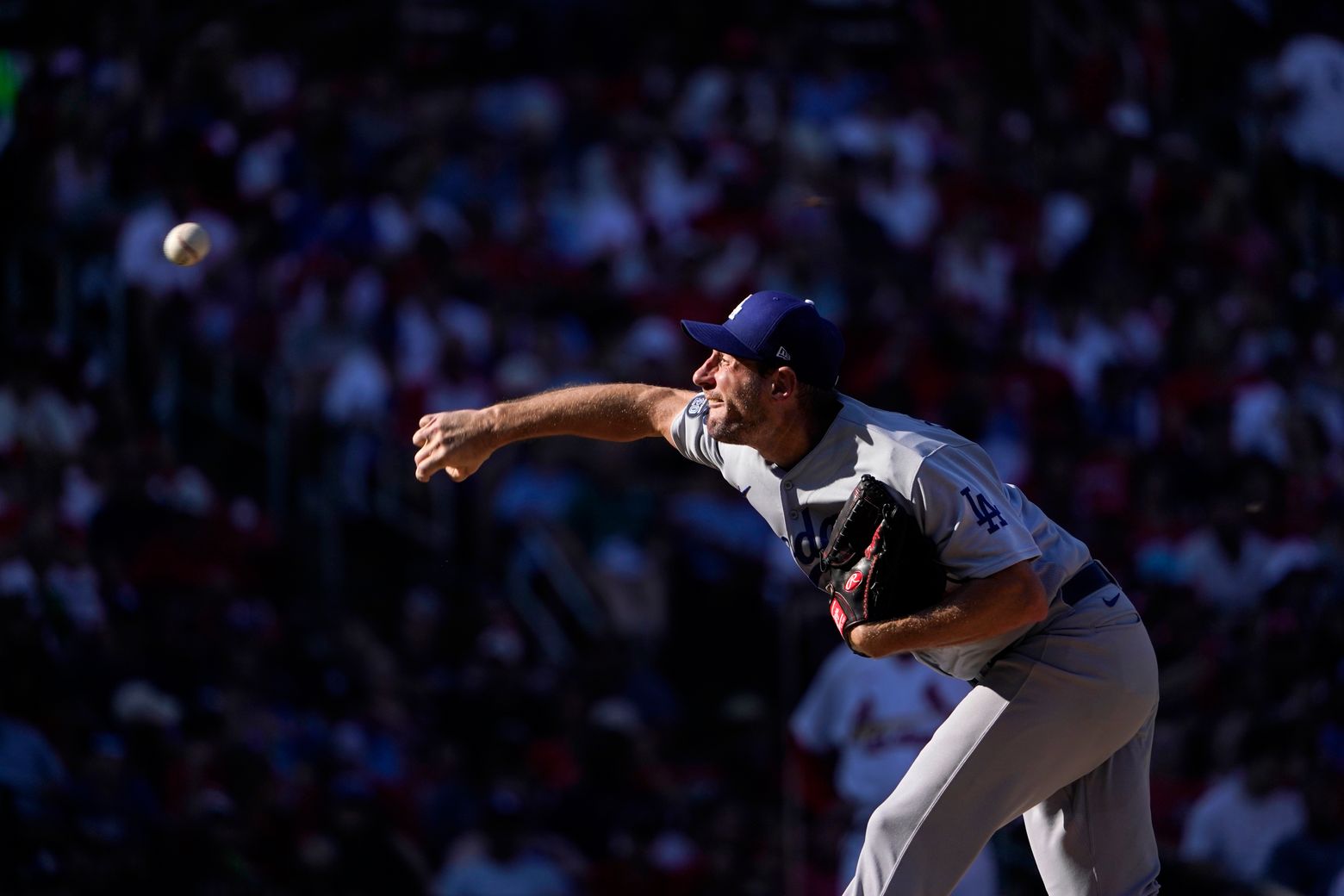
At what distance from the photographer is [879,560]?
12.3 ft

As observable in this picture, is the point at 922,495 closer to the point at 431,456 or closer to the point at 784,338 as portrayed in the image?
the point at 784,338

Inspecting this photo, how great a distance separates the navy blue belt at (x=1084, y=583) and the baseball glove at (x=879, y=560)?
42 centimetres

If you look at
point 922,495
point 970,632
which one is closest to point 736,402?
point 922,495

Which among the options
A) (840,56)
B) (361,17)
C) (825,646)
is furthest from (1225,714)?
(361,17)

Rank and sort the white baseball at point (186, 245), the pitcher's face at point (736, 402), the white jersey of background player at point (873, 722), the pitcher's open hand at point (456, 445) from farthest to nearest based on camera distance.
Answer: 1. the white jersey of background player at point (873, 722)
2. the white baseball at point (186, 245)
3. the pitcher's open hand at point (456, 445)
4. the pitcher's face at point (736, 402)

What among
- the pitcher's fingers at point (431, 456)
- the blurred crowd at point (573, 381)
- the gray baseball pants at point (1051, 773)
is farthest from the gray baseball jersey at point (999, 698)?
the blurred crowd at point (573, 381)

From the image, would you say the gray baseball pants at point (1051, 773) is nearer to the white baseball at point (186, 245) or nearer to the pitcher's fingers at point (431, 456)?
the pitcher's fingers at point (431, 456)

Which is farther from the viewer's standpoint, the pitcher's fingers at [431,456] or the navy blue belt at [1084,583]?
the pitcher's fingers at [431,456]

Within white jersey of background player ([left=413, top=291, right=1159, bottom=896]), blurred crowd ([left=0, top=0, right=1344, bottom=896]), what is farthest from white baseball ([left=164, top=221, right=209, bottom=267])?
white jersey of background player ([left=413, top=291, right=1159, bottom=896])

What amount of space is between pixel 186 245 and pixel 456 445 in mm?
3039

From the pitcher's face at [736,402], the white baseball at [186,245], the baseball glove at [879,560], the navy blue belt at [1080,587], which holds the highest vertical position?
the pitcher's face at [736,402]

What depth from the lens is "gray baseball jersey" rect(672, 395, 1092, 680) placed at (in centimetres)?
375

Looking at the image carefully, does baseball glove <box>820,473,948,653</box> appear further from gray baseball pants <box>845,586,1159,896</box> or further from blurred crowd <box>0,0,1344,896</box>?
blurred crowd <box>0,0,1344,896</box>

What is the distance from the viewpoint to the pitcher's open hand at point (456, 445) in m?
4.37
